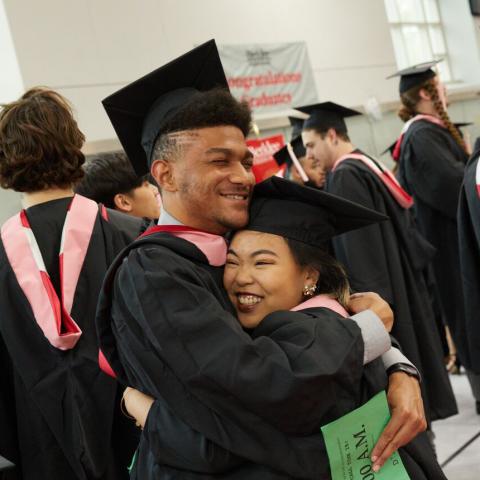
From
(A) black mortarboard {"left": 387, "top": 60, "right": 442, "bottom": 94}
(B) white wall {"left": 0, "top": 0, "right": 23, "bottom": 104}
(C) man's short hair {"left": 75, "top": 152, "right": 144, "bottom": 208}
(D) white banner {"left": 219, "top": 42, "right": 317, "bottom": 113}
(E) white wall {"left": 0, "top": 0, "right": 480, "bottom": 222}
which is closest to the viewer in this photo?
(C) man's short hair {"left": 75, "top": 152, "right": 144, "bottom": 208}

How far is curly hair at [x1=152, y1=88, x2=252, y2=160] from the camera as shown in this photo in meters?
1.73

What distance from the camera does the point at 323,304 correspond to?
1702 mm

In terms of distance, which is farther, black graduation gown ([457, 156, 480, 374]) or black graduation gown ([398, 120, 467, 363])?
black graduation gown ([398, 120, 467, 363])

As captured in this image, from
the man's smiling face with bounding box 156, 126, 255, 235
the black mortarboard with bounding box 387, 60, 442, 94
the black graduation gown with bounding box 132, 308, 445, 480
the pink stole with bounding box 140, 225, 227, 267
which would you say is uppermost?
the black mortarboard with bounding box 387, 60, 442, 94

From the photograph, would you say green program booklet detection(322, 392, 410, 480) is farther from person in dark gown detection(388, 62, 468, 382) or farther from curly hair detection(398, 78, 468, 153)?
curly hair detection(398, 78, 468, 153)

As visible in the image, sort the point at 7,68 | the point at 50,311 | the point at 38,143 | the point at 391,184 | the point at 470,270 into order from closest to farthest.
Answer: the point at 50,311 < the point at 38,143 < the point at 470,270 < the point at 391,184 < the point at 7,68

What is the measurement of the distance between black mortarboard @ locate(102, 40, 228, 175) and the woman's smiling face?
1.16ft

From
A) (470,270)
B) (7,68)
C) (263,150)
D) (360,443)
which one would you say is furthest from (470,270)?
(7,68)

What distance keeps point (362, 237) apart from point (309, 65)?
613cm

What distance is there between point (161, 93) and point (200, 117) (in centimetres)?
19

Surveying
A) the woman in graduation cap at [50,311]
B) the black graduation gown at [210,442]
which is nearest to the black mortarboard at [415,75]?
the woman in graduation cap at [50,311]

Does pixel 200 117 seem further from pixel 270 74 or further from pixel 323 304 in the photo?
pixel 270 74

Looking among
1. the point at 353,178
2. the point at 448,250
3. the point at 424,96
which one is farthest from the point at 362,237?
the point at 424,96

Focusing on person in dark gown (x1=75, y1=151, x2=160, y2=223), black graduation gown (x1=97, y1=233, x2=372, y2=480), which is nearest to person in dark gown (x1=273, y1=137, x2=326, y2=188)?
person in dark gown (x1=75, y1=151, x2=160, y2=223)
